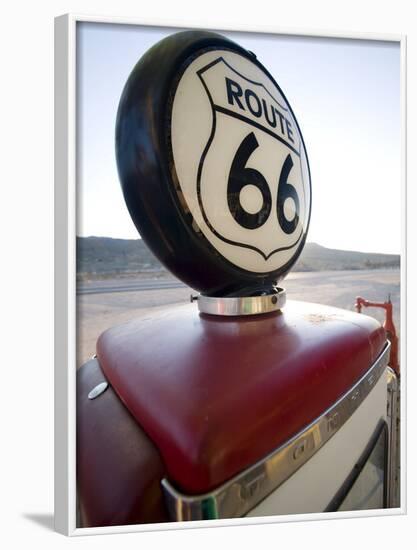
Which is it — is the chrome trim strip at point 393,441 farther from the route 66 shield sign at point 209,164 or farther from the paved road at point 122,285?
Answer: the paved road at point 122,285

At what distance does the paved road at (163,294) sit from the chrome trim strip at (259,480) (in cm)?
45

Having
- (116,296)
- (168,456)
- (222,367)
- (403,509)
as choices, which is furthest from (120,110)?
(403,509)

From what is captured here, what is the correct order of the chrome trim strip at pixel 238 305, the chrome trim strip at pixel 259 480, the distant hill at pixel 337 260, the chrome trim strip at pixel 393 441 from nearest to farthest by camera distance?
the chrome trim strip at pixel 259 480 < the chrome trim strip at pixel 238 305 < the chrome trim strip at pixel 393 441 < the distant hill at pixel 337 260

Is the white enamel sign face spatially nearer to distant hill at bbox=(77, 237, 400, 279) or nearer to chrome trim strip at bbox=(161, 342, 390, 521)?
distant hill at bbox=(77, 237, 400, 279)

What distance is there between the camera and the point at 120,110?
0.80m

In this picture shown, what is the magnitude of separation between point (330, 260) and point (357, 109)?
436 mm

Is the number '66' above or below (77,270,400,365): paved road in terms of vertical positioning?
above

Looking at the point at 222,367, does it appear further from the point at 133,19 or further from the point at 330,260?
the point at 133,19

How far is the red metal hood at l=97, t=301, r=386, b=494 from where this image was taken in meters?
0.55

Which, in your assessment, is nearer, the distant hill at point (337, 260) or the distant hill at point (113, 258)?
the distant hill at point (113, 258)

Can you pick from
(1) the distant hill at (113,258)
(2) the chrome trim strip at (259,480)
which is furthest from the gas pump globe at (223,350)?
(1) the distant hill at (113,258)

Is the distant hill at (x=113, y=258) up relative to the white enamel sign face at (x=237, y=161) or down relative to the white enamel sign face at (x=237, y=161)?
down

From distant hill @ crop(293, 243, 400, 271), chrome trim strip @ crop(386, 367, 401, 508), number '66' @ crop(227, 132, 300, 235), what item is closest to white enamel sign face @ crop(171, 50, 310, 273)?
number '66' @ crop(227, 132, 300, 235)

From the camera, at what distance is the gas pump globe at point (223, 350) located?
564 mm
